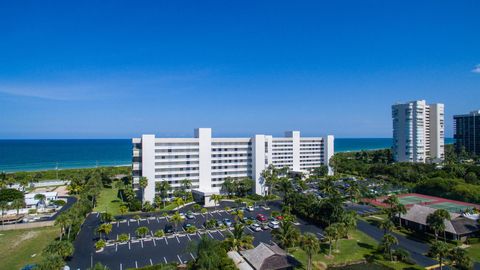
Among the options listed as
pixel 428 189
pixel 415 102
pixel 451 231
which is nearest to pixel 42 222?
pixel 451 231

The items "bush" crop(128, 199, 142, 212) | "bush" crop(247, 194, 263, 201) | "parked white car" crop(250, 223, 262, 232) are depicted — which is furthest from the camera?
"bush" crop(247, 194, 263, 201)

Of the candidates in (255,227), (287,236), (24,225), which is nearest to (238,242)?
(287,236)

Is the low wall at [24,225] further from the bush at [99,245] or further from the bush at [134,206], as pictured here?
the bush at [99,245]

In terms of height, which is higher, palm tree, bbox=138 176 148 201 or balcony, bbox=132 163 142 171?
balcony, bbox=132 163 142 171

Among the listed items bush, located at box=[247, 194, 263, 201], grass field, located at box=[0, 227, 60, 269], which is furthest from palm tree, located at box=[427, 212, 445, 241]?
grass field, located at box=[0, 227, 60, 269]

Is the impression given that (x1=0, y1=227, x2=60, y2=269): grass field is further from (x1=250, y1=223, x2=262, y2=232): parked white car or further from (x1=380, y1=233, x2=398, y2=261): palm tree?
(x1=380, y1=233, x2=398, y2=261): palm tree

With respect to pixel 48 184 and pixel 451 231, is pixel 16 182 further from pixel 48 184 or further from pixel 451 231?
pixel 451 231

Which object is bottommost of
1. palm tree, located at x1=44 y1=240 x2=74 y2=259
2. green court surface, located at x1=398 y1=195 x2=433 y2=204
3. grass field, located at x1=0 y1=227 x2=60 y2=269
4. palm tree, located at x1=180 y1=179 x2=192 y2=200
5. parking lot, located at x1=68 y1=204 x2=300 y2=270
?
grass field, located at x1=0 y1=227 x2=60 y2=269
